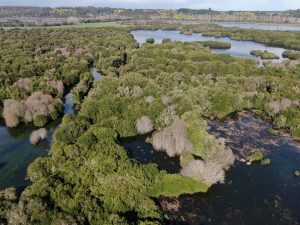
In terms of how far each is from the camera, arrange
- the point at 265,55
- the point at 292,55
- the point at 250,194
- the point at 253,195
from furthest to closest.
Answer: the point at 265,55, the point at 292,55, the point at 250,194, the point at 253,195

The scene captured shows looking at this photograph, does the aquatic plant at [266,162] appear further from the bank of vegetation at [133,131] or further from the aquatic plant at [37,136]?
the aquatic plant at [37,136]

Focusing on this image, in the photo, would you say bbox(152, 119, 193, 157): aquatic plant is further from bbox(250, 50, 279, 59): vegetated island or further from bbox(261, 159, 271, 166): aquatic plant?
bbox(250, 50, 279, 59): vegetated island

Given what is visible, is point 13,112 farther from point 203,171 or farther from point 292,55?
point 292,55

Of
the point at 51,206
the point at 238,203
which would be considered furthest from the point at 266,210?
the point at 51,206

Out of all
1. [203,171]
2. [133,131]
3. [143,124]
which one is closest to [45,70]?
[133,131]

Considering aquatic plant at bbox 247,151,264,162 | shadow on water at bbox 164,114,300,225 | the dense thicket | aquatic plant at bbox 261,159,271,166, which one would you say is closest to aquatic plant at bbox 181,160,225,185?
shadow on water at bbox 164,114,300,225

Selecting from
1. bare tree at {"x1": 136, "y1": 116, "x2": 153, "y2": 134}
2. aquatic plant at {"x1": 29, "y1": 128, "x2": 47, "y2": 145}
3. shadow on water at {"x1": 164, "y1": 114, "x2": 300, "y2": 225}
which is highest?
bare tree at {"x1": 136, "y1": 116, "x2": 153, "y2": 134}
